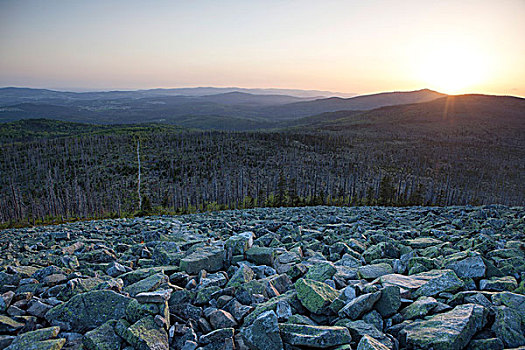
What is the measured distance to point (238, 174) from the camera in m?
69.7

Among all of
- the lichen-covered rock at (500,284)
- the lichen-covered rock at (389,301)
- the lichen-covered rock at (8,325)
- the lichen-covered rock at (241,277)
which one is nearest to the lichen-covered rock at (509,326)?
the lichen-covered rock at (500,284)

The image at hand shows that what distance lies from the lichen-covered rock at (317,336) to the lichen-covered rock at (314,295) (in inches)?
32.7

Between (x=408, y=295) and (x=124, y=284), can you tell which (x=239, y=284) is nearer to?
(x=124, y=284)

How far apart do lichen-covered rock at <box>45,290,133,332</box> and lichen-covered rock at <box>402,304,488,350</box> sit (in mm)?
5156

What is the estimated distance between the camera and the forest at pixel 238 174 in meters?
51.2

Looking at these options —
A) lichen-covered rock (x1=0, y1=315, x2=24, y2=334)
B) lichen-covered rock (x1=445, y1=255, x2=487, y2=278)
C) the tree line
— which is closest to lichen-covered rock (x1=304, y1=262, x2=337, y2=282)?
lichen-covered rock (x1=445, y1=255, x2=487, y2=278)

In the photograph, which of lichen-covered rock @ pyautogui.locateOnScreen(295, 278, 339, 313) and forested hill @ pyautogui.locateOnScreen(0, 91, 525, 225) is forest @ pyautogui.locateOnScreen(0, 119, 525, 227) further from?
lichen-covered rock @ pyautogui.locateOnScreen(295, 278, 339, 313)

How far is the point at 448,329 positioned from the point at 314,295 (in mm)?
2210

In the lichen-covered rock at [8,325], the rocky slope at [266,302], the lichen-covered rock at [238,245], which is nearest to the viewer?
the rocky slope at [266,302]

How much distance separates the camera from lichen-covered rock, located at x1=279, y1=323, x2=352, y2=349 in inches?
172

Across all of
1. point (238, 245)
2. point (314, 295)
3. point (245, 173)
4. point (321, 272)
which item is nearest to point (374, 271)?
point (321, 272)

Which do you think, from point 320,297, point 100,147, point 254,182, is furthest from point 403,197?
point 100,147

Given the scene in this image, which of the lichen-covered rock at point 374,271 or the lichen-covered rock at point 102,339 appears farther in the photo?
the lichen-covered rock at point 374,271

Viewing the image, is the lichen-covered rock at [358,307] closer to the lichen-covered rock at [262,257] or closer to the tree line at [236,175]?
the lichen-covered rock at [262,257]
